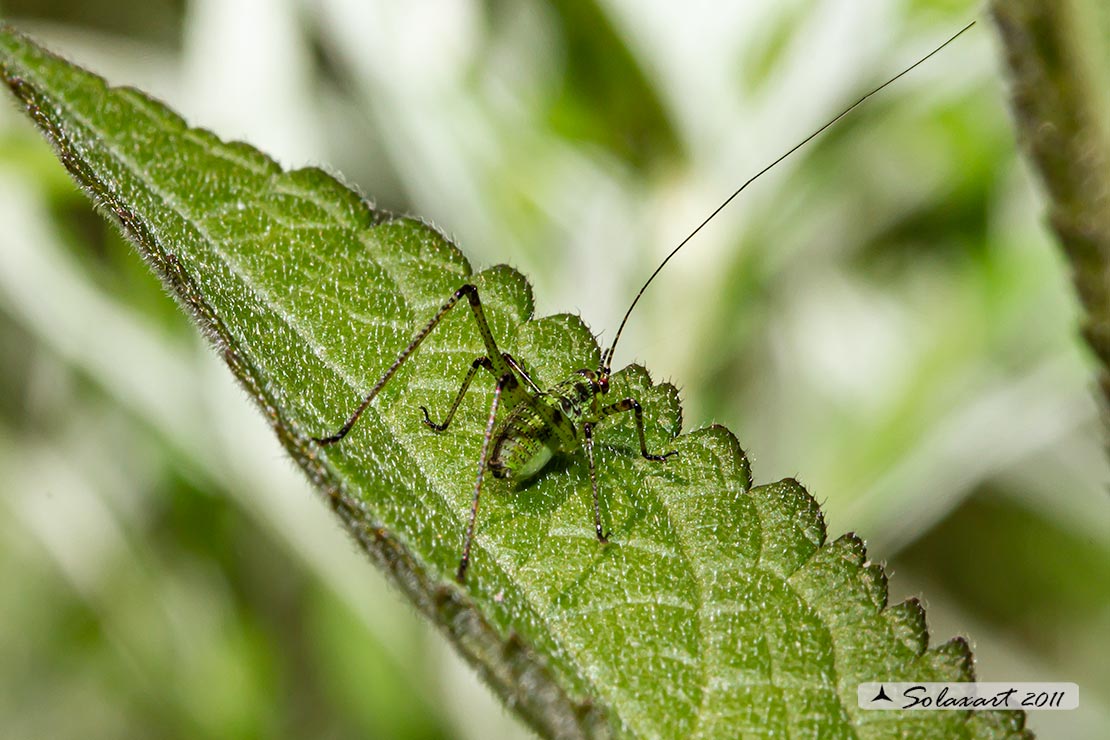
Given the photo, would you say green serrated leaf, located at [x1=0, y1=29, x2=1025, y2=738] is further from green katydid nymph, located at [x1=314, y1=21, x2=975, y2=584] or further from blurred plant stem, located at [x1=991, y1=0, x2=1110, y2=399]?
blurred plant stem, located at [x1=991, y1=0, x2=1110, y2=399]

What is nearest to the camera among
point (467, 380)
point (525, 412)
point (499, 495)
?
point (499, 495)

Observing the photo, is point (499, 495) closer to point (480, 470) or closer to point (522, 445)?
point (480, 470)

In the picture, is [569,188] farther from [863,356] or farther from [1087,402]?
[1087,402]

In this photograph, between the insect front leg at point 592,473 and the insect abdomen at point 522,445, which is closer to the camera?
the insect front leg at point 592,473

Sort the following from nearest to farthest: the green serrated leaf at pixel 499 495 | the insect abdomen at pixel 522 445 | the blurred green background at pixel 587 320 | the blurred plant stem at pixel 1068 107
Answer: the blurred plant stem at pixel 1068 107, the green serrated leaf at pixel 499 495, the insect abdomen at pixel 522 445, the blurred green background at pixel 587 320

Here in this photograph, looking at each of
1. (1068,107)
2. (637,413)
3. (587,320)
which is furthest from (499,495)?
(587,320)

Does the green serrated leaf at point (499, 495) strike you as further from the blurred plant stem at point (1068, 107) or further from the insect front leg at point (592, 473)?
the blurred plant stem at point (1068, 107)

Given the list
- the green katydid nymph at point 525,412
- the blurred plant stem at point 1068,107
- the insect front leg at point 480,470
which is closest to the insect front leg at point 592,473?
the green katydid nymph at point 525,412
